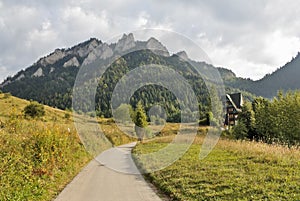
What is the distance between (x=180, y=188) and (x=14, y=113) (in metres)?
7.13

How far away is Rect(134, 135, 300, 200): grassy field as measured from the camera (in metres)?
8.52

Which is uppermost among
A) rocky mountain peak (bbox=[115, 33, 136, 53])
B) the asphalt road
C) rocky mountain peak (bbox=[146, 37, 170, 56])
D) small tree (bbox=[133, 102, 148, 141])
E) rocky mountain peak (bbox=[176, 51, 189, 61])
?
rocky mountain peak (bbox=[115, 33, 136, 53])

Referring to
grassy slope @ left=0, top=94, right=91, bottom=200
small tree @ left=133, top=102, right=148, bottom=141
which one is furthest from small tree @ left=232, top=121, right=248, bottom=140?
grassy slope @ left=0, top=94, right=91, bottom=200

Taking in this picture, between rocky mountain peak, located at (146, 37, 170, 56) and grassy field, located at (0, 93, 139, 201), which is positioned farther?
rocky mountain peak, located at (146, 37, 170, 56)

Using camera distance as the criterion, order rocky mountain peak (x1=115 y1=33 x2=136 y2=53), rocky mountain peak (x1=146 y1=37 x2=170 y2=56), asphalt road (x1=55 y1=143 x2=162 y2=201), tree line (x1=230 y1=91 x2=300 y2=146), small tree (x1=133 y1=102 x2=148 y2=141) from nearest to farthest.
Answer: asphalt road (x1=55 y1=143 x2=162 y2=201)
rocky mountain peak (x1=146 y1=37 x2=170 y2=56)
rocky mountain peak (x1=115 y1=33 x2=136 y2=53)
tree line (x1=230 y1=91 x2=300 y2=146)
small tree (x1=133 y1=102 x2=148 y2=141)

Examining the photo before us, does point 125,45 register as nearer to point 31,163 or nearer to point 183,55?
point 183,55

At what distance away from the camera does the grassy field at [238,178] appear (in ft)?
27.9

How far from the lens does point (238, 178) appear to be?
407 inches

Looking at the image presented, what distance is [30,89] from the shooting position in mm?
174500

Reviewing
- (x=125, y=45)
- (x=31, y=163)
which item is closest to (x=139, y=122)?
(x=125, y=45)

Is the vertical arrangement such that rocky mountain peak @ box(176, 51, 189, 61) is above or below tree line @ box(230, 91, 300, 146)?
above

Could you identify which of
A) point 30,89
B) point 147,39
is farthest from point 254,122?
point 30,89

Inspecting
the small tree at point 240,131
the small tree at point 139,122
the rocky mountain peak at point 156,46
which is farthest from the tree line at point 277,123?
the rocky mountain peak at point 156,46

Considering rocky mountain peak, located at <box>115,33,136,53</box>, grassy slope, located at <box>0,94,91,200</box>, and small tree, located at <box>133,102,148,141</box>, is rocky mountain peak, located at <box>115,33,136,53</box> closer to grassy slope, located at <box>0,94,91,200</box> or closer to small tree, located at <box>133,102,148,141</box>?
grassy slope, located at <box>0,94,91,200</box>
